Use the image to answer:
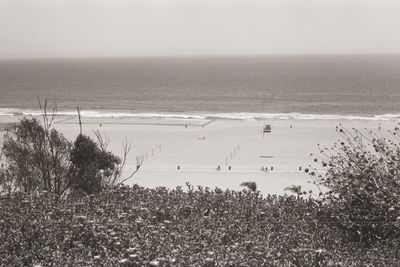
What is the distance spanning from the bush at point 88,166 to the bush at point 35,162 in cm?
54

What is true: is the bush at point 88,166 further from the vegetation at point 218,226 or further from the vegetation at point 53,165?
the vegetation at point 218,226

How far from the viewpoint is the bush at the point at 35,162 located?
69.2ft

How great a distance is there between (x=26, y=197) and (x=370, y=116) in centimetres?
7092

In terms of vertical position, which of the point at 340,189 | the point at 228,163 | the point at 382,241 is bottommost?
the point at 228,163

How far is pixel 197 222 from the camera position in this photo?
13531mm

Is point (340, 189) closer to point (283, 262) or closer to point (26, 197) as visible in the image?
point (283, 262)

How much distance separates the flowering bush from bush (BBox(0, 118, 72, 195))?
4502mm

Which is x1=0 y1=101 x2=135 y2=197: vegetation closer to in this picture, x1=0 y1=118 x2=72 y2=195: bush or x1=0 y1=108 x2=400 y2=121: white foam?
x1=0 y1=118 x2=72 y2=195: bush

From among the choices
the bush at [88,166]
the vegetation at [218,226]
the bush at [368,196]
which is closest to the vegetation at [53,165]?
the bush at [88,166]

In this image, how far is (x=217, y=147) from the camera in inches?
2056

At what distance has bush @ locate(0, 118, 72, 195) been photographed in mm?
21078

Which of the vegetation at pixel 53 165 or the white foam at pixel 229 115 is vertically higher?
the vegetation at pixel 53 165

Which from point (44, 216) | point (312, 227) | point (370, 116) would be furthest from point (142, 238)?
point (370, 116)

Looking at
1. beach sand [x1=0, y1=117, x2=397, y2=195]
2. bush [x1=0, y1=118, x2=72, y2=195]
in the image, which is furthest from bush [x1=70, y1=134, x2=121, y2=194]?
beach sand [x1=0, y1=117, x2=397, y2=195]
